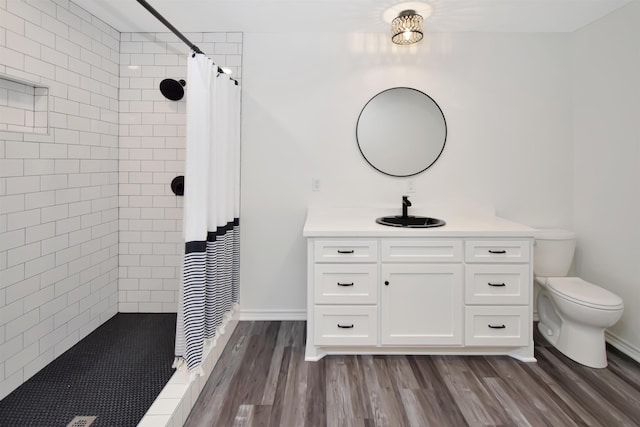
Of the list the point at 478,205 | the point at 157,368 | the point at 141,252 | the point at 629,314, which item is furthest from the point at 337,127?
the point at 629,314

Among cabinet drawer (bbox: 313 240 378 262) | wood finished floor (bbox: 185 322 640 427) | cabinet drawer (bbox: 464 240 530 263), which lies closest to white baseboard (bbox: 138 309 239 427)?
wood finished floor (bbox: 185 322 640 427)

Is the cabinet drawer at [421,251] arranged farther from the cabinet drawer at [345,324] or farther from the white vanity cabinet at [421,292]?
the cabinet drawer at [345,324]

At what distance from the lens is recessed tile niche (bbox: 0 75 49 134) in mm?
2002

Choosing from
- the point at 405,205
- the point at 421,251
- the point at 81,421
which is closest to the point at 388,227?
the point at 421,251

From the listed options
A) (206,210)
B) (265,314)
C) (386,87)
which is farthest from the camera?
(265,314)

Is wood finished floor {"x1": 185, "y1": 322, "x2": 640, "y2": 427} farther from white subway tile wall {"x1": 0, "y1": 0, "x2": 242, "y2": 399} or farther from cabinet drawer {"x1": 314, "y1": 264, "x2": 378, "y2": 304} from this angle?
white subway tile wall {"x1": 0, "y1": 0, "x2": 242, "y2": 399}

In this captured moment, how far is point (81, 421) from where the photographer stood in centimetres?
173

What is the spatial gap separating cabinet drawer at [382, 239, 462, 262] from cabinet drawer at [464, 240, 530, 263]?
0.24 ft

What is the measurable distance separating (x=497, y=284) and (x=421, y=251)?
1.79 feet

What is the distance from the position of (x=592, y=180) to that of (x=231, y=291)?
9.63 feet

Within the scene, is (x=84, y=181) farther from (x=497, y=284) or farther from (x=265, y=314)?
(x=497, y=284)

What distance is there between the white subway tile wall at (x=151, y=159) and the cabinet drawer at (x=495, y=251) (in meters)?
2.23

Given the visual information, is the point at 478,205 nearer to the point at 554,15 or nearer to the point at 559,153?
the point at 559,153

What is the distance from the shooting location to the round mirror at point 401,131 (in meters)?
2.93
